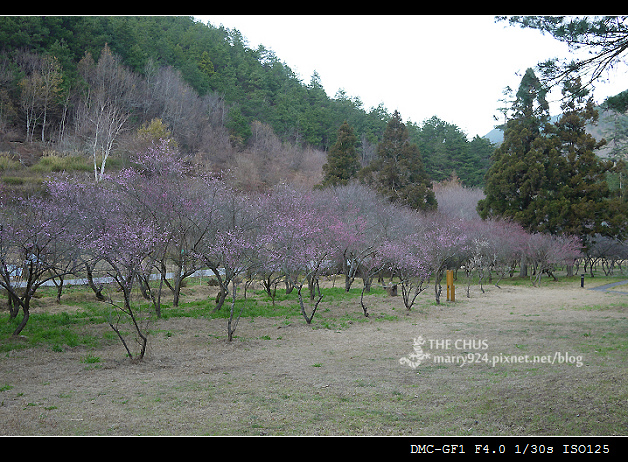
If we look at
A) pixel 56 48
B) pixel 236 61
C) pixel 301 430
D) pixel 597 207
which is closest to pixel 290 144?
pixel 236 61

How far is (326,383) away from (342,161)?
93.9 ft

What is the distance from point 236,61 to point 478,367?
58630mm

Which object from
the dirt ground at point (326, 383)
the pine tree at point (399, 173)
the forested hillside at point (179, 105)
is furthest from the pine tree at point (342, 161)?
the dirt ground at point (326, 383)

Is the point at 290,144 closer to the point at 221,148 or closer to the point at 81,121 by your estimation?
the point at 221,148

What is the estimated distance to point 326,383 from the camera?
6461 mm

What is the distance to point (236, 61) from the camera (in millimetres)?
58656

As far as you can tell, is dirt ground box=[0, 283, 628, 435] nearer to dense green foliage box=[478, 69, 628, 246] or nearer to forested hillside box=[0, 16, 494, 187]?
dense green foliage box=[478, 69, 628, 246]

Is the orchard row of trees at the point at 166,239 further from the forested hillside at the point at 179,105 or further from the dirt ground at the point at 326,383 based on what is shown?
the forested hillside at the point at 179,105

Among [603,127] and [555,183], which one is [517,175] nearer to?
[555,183]

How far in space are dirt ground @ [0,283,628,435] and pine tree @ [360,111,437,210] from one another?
20348 mm

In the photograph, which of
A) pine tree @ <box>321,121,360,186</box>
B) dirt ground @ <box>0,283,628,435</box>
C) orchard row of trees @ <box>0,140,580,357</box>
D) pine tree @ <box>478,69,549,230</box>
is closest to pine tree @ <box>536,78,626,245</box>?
pine tree @ <box>478,69,549,230</box>

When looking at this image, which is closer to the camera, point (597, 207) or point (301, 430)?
point (301, 430)

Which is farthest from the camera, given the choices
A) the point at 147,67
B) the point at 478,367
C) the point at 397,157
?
the point at 147,67

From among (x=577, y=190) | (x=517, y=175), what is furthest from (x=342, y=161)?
(x=577, y=190)
